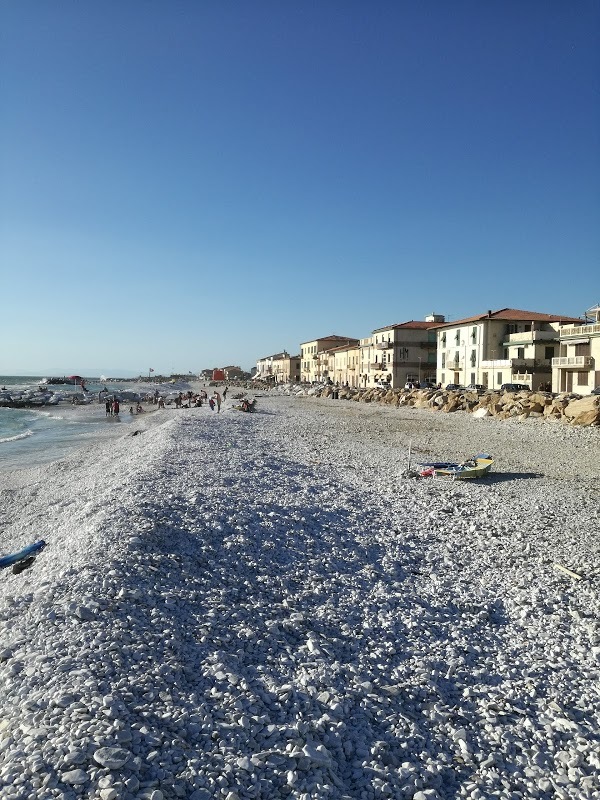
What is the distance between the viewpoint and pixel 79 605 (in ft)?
22.7

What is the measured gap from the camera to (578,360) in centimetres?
4031

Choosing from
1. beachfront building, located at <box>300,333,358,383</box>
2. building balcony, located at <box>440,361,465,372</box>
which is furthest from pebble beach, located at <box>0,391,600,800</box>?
beachfront building, located at <box>300,333,358,383</box>

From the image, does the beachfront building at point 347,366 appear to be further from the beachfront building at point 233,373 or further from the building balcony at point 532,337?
the beachfront building at point 233,373

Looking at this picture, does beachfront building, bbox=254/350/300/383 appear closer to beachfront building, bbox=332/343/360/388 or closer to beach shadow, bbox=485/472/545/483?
beachfront building, bbox=332/343/360/388

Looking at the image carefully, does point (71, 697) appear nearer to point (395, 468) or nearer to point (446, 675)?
point (446, 675)

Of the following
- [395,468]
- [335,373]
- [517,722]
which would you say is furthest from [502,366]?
[517,722]

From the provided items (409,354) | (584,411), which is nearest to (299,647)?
(584,411)

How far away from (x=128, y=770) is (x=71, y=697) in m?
1.15

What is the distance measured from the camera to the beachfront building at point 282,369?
115 metres

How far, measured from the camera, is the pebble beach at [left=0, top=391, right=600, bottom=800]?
4688mm

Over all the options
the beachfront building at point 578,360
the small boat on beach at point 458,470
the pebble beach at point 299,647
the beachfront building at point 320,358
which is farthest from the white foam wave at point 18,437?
the beachfront building at point 320,358

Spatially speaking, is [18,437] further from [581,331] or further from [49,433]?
[581,331]

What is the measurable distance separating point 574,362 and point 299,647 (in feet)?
136

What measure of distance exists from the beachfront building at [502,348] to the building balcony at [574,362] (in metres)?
4.73
